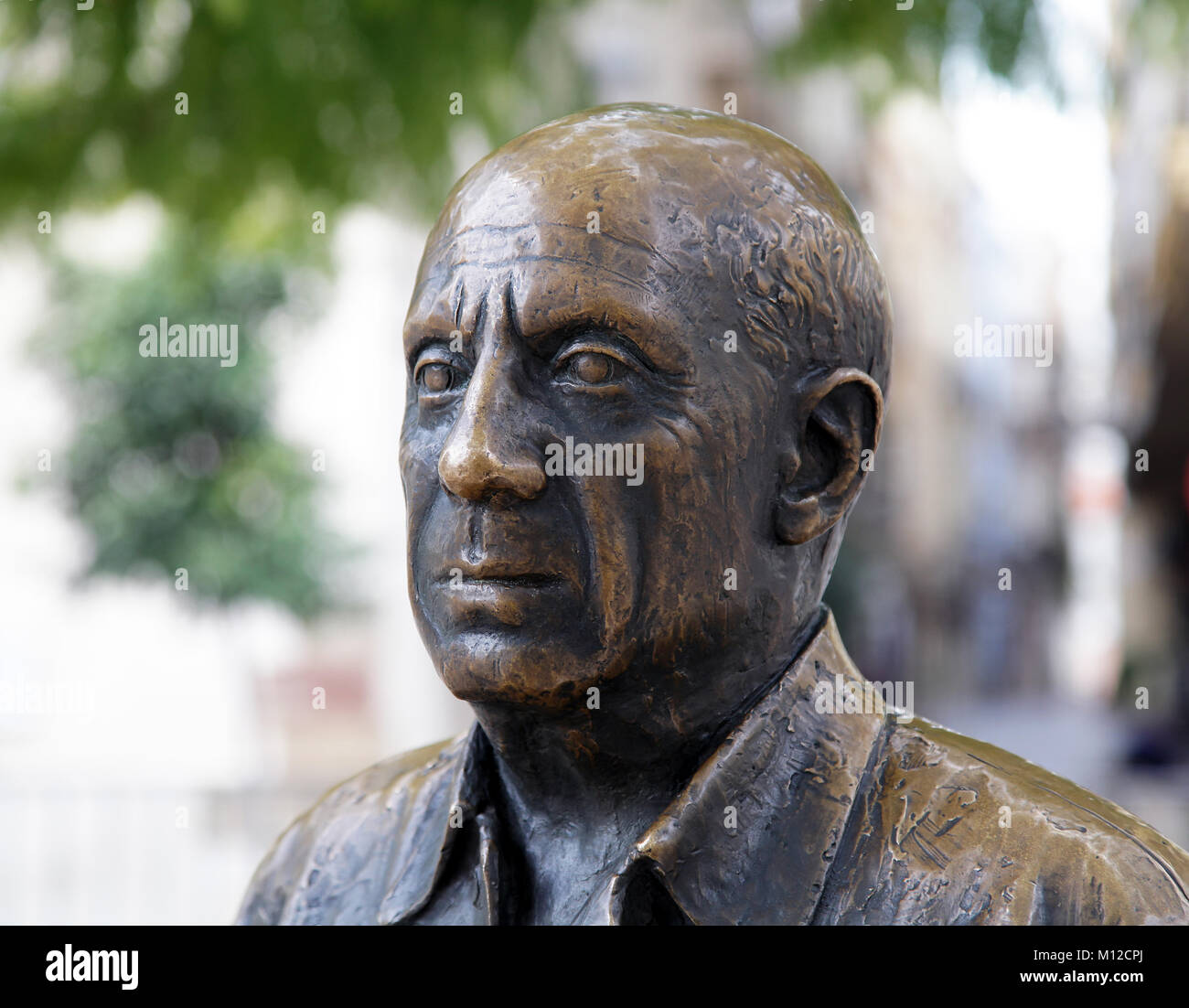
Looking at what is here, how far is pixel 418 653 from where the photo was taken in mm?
10219

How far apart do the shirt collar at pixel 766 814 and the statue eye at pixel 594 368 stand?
1.64 ft

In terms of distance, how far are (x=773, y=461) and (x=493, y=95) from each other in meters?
3.58

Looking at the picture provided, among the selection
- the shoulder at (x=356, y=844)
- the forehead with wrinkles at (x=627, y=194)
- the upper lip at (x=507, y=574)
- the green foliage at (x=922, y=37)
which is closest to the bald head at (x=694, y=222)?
the forehead with wrinkles at (x=627, y=194)

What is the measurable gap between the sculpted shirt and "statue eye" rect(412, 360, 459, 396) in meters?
0.54

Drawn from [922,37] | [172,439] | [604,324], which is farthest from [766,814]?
[172,439]

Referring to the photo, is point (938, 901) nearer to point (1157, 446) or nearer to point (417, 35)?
point (417, 35)

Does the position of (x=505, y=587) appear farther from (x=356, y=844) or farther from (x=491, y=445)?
(x=356, y=844)

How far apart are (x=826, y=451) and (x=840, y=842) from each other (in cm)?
54

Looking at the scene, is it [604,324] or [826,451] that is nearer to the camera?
[604,324]

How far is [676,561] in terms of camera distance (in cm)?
179

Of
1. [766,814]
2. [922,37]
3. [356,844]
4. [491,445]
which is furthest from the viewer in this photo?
[922,37]

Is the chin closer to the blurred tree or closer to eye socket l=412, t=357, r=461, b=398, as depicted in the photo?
eye socket l=412, t=357, r=461, b=398

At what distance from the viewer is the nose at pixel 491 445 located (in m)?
1.75

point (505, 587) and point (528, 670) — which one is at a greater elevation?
point (505, 587)
